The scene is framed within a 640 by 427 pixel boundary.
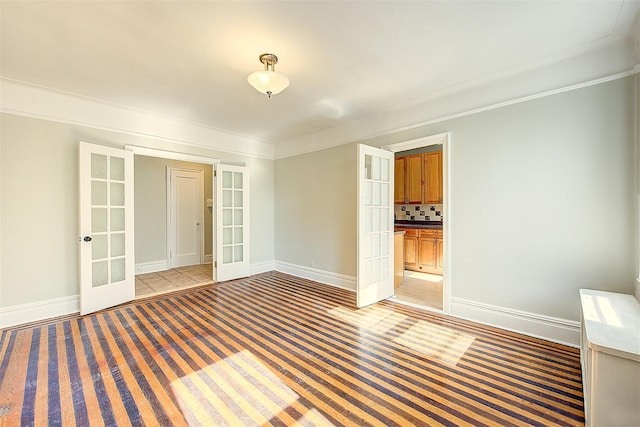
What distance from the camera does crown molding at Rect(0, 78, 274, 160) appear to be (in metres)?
3.11

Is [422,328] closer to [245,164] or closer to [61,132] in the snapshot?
[245,164]

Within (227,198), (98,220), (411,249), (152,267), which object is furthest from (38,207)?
(411,249)

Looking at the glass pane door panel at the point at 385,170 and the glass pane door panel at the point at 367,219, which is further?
the glass pane door panel at the point at 385,170

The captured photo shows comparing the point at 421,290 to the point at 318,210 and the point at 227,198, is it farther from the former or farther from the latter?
the point at 227,198

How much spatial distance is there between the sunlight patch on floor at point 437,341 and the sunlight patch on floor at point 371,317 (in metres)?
0.24

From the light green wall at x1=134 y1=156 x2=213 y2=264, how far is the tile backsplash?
5381 mm

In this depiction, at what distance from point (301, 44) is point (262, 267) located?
4.31 m

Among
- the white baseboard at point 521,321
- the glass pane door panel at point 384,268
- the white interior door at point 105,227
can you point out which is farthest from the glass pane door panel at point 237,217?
the white baseboard at point 521,321

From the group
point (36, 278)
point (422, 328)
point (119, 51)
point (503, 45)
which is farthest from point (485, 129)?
point (36, 278)

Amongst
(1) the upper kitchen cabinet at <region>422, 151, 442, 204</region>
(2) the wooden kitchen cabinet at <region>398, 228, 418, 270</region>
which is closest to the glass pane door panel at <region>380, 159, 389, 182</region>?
(1) the upper kitchen cabinet at <region>422, 151, 442, 204</region>

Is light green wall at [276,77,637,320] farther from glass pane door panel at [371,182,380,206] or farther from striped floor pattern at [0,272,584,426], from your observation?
glass pane door panel at [371,182,380,206]

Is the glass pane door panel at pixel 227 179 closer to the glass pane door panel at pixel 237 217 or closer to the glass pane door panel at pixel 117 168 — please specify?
the glass pane door panel at pixel 237 217

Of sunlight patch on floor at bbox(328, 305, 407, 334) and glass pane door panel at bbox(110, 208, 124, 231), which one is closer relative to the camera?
sunlight patch on floor at bbox(328, 305, 407, 334)

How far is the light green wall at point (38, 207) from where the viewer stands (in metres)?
3.07
